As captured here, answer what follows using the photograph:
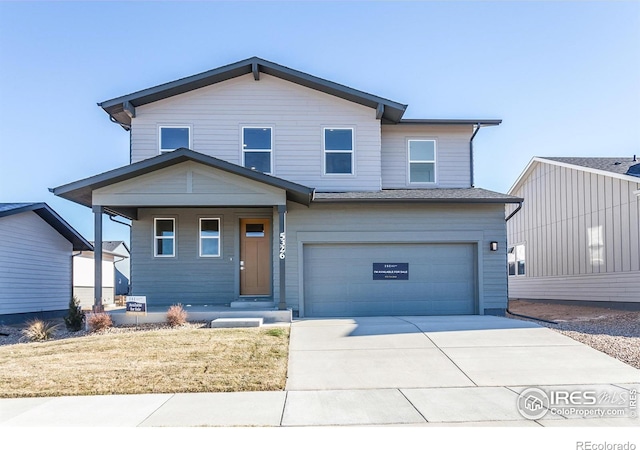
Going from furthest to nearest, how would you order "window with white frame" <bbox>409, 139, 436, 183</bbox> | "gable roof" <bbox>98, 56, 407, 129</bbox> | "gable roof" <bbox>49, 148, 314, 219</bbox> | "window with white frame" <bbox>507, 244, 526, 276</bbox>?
"window with white frame" <bbox>507, 244, 526, 276</bbox> < "window with white frame" <bbox>409, 139, 436, 183</bbox> < "gable roof" <bbox>98, 56, 407, 129</bbox> < "gable roof" <bbox>49, 148, 314, 219</bbox>

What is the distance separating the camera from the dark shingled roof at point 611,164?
52.2 ft

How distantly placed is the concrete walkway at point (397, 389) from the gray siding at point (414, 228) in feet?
10.5

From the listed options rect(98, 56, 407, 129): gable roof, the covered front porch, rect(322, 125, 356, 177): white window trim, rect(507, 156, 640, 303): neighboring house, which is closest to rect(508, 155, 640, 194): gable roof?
rect(507, 156, 640, 303): neighboring house

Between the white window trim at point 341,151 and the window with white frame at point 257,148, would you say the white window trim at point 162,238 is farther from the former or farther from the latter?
the white window trim at point 341,151

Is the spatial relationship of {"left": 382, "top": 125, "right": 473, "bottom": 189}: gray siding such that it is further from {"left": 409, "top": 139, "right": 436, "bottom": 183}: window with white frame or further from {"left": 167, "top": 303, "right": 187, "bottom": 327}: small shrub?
{"left": 167, "top": 303, "right": 187, "bottom": 327}: small shrub

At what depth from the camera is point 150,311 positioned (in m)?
13.1

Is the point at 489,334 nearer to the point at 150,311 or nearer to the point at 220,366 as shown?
the point at 220,366

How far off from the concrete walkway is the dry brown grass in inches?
11.9

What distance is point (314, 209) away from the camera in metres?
14.2

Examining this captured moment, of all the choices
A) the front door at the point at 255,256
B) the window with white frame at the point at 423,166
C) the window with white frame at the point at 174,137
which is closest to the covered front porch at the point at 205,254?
the front door at the point at 255,256

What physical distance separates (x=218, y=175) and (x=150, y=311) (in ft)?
12.3

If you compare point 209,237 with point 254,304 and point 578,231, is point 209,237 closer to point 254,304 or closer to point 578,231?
point 254,304

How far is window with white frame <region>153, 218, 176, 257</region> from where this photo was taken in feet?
49.6

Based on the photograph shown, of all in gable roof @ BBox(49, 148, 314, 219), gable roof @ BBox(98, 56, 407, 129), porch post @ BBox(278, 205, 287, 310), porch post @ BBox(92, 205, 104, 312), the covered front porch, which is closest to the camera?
gable roof @ BBox(49, 148, 314, 219)
